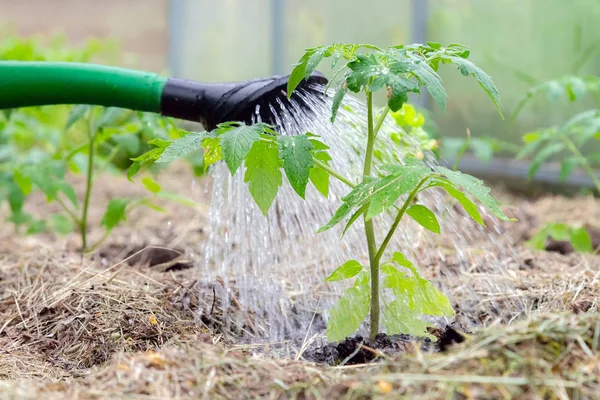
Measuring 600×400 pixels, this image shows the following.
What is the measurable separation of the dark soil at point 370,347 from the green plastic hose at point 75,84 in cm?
86

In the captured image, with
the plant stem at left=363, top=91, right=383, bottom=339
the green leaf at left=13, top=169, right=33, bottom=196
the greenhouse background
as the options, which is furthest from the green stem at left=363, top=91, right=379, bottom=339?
the greenhouse background

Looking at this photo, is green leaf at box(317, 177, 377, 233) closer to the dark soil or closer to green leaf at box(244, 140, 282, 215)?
green leaf at box(244, 140, 282, 215)

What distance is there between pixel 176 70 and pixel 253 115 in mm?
6251

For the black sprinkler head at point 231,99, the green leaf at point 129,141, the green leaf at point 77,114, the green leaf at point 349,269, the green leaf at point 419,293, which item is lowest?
the green leaf at point 419,293

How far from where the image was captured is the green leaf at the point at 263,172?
1.42m

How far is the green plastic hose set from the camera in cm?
191

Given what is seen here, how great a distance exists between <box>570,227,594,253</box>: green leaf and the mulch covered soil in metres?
0.12

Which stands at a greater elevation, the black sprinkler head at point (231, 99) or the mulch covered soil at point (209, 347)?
the black sprinkler head at point (231, 99)

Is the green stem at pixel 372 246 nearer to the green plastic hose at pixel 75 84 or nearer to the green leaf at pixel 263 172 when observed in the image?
the green leaf at pixel 263 172

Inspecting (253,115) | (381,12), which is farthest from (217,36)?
(253,115)

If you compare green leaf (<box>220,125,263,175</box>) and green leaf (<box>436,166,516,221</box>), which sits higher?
green leaf (<box>220,125,263,175</box>)

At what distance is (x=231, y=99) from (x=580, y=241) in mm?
1541

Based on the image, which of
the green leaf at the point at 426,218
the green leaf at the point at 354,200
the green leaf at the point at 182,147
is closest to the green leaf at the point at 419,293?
the green leaf at the point at 426,218

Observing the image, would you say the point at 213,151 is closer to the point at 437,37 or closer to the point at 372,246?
the point at 372,246
